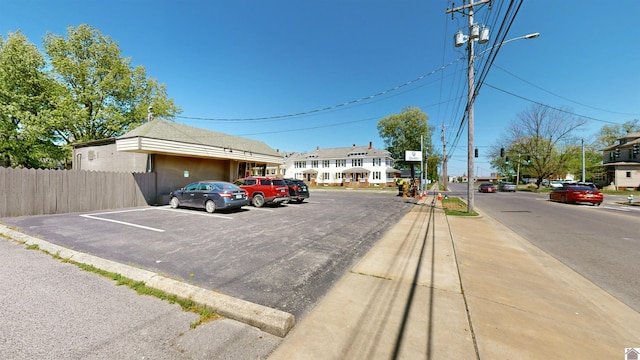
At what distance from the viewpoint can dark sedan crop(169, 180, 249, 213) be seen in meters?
11.0

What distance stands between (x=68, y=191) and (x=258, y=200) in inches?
354

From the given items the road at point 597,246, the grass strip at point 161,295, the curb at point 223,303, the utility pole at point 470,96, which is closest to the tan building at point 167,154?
the grass strip at point 161,295

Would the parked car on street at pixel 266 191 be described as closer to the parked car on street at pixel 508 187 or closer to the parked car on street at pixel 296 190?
the parked car on street at pixel 296 190

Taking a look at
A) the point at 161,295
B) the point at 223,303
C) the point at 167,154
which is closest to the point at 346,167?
the point at 167,154

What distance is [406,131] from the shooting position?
2088 inches

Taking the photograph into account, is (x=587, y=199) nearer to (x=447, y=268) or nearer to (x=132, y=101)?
(x=447, y=268)

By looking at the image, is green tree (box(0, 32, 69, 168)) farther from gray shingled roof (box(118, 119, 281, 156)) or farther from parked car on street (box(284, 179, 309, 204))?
parked car on street (box(284, 179, 309, 204))

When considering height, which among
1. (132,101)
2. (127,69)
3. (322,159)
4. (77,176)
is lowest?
(77,176)

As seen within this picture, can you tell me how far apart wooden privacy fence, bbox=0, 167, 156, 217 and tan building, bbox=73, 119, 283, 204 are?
43.9 inches

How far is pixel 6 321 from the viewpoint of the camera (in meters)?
2.70

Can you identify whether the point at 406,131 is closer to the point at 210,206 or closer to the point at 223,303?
the point at 210,206

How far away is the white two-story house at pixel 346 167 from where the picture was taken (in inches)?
1940

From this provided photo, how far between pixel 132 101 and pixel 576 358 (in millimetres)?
36622

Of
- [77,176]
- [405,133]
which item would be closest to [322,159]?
[405,133]
